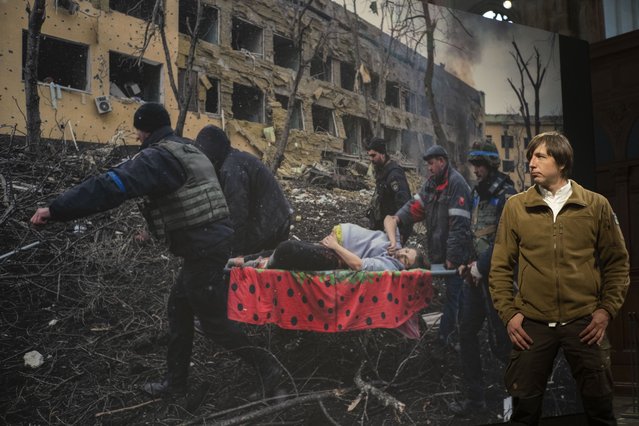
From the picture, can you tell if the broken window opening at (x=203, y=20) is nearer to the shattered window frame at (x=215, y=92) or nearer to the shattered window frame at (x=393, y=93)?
the shattered window frame at (x=215, y=92)

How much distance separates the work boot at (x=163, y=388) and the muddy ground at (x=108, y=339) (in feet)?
0.10

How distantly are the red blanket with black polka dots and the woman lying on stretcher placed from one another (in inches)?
1.7

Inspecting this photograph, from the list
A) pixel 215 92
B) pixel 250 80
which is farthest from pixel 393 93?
pixel 215 92

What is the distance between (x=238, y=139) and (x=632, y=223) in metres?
4.62

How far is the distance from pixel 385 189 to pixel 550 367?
1919 millimetres

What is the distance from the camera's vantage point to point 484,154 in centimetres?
458

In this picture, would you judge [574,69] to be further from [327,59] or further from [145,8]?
[145,8]

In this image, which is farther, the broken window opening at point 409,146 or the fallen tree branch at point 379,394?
the broken window opening at point 409,146

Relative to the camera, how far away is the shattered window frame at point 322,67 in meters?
3.97

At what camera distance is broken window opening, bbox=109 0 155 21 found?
10.9 feet

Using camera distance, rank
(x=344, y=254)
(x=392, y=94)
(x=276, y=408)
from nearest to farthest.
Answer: (x=276, y=408) < (x=344, y=254) < (x=392, y=94)

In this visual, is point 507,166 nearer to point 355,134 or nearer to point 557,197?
point 355,134

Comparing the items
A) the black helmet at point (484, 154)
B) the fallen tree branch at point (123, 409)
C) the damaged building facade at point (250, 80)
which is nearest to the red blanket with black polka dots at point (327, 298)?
the fallen tree branch at point (123, 409)

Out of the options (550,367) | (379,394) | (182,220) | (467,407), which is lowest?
(467,407)
